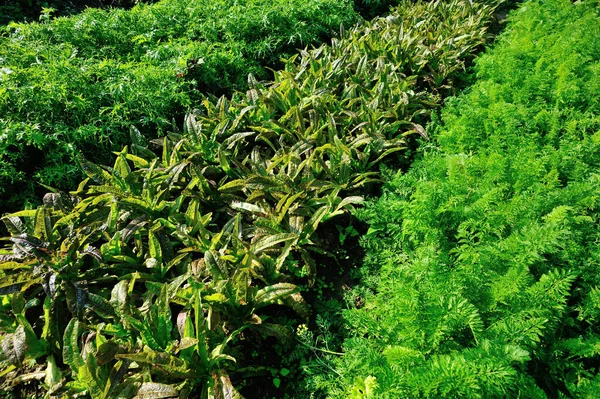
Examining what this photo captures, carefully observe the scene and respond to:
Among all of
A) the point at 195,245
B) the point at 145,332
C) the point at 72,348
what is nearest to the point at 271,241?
the point at 195,245

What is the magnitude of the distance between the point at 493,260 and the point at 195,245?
65.2 inches

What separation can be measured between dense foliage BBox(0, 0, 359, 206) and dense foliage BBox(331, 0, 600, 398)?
2151mm

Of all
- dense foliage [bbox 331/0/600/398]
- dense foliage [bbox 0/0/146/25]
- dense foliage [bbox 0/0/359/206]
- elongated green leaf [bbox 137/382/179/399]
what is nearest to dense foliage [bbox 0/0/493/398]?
elongated green leaf [bbox 137/382/179/399]

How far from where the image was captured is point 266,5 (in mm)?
4836

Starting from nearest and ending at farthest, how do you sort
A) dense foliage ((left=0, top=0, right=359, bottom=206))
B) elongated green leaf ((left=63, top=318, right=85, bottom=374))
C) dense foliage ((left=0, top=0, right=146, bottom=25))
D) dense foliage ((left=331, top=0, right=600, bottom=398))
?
dense foliage ((left=331, top=0, right=600, bottom=398)) < elongated green leaf ((left=63, top=318, right=85, bottom=374)) < dense foliage ((left=0, top=0, right=359, bottom=206)) < dense foliage ((left=0, top=0, right=146, bottom=25))

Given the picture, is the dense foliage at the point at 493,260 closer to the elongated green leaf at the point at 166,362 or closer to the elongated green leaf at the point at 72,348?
the elongated green leaf at the point at 166,362

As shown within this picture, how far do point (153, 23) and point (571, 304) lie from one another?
4688 millimetres

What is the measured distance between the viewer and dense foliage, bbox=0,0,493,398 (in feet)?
6.28

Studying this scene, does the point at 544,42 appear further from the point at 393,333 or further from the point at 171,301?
the point at 171,301

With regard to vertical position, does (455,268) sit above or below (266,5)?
below

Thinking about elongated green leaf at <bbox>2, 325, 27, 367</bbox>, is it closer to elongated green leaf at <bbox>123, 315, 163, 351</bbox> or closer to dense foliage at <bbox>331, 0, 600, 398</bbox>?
elongated green leaf at <bbox>123, 315, 163, 351</bbox>

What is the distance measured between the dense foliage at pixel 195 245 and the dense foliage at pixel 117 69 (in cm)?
33

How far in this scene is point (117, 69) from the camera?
3570mm

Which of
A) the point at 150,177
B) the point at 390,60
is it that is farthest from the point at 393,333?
the point at 390,60
